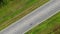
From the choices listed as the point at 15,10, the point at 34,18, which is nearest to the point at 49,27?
the point at 34,18

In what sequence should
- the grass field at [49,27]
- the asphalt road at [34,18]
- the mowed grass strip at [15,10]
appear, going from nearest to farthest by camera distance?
the grass field at [49,27]
the asphalt road at [34,18]
the mowed grass strip at [15,10]

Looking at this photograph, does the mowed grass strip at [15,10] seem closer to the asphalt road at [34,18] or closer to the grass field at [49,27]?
the asphalt road at [34,18]

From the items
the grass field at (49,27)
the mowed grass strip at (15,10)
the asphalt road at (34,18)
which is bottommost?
the grass field at (49,27)

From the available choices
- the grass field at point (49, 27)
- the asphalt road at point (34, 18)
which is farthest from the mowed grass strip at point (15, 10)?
the grass field at point (49, 27)

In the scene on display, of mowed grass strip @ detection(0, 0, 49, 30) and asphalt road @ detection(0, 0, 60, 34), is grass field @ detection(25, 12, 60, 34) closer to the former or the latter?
asphalt road @ detection(0, 0, 60, 34)

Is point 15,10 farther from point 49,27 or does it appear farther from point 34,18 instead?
point 49,27

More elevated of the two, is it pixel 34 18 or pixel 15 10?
pixel 15 10

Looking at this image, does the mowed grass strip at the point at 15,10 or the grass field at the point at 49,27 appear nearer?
the grass field at the point at 49,27
